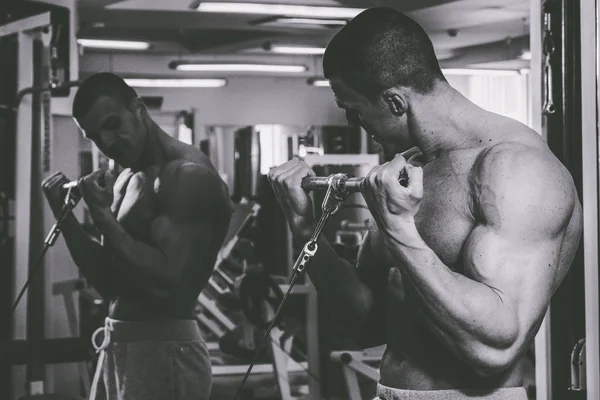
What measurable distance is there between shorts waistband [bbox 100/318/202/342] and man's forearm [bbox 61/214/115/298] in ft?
0.54

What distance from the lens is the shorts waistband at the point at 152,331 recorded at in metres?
2.63

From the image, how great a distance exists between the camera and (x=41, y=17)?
332cm

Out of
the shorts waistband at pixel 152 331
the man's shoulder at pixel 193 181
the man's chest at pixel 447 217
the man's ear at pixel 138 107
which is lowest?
the shorts waistband at pixel 152 331

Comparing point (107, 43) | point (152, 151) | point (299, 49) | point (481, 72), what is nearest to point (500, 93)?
point (481, 72)

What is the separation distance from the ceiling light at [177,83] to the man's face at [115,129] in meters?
5.16

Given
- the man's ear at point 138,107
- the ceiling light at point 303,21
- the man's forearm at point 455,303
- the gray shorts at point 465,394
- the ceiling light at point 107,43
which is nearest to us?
the man's forearm at point 455,303

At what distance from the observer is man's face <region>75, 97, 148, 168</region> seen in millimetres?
2752

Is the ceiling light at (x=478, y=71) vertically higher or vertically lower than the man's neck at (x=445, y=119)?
higher

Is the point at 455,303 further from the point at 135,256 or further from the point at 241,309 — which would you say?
the point at 241,309

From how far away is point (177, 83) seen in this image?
26.7 ft

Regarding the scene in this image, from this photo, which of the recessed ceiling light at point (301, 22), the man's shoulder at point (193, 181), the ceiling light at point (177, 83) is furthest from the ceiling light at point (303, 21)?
the man's shoulder at point (193, 181)

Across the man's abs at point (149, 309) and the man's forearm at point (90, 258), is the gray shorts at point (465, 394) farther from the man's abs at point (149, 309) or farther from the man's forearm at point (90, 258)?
the man's forearm at point (90, 258)

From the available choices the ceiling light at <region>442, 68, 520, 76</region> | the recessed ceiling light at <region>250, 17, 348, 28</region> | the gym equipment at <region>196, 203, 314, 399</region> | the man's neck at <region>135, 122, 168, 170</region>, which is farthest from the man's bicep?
the ceiling light at <region>442, 68, 520, 76</region>

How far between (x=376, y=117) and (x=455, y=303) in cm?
44
